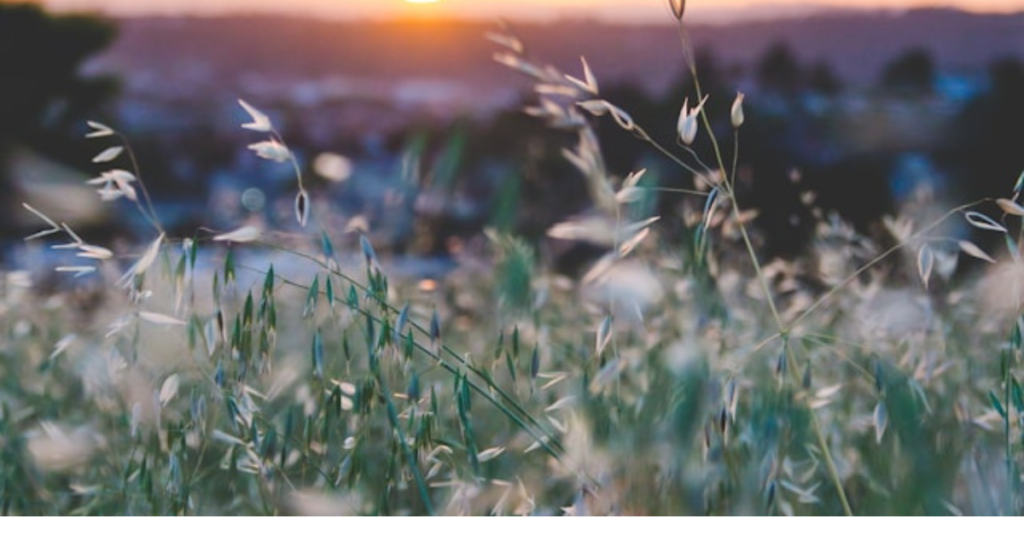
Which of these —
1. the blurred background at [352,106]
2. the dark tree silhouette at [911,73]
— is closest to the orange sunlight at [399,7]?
the blurred background at [352,106]

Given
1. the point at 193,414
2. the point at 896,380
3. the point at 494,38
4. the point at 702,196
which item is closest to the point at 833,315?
the point at 896,380

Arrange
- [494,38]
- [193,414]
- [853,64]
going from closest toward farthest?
[193,414], [494,38], [853,64]

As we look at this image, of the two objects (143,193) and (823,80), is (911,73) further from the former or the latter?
(143,193)

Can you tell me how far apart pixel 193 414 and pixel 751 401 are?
1.10 meters

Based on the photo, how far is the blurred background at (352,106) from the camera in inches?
Result: 102

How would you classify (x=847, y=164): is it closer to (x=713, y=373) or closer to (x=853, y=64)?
(x=853, y=64)

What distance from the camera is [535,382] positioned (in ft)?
8.39

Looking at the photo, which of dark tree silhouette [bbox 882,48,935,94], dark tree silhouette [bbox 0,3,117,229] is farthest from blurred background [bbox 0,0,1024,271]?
dark tree silhouette [bbox 882,48,935,94]

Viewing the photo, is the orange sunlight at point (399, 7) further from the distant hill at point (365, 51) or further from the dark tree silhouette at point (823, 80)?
A: the dark tree silhouette at point (823, 80)

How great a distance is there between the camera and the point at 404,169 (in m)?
2.62

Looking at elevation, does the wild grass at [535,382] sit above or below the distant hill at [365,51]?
below

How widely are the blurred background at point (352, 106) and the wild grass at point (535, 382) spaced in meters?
0.04

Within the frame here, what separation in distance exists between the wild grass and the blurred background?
43 mm

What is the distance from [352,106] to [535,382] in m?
0.67
